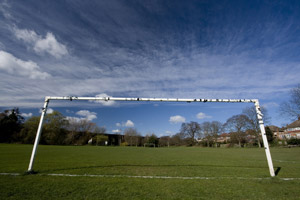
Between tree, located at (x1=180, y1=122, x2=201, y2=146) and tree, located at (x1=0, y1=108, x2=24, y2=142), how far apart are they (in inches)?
2471

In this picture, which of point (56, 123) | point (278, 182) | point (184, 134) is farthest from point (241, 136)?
point (56, 123)

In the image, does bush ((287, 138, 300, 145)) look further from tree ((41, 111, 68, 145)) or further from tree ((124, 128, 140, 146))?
tree ((41, 111, 68, 145))

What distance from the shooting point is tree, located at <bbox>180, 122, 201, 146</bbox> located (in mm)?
67350

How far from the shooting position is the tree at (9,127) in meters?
45.0

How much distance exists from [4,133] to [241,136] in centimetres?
7480

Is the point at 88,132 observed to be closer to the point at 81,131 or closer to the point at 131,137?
the point at 81,131

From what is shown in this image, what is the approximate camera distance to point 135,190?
379cm

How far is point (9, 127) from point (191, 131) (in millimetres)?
67718

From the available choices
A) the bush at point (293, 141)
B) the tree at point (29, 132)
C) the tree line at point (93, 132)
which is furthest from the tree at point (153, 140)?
the bush at point (293, 141)

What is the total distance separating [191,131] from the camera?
6925 cm

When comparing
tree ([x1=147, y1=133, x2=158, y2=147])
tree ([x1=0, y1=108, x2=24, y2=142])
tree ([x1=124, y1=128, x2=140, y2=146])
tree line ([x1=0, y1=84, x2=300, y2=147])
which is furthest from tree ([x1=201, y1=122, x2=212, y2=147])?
tree ([x1=0, y1=108, x2=24, y2=142])

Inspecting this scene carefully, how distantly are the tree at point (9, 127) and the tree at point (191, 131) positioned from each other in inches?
2471

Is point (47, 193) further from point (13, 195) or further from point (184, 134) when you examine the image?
point (184, 134)

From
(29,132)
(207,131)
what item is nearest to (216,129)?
(207,131)
